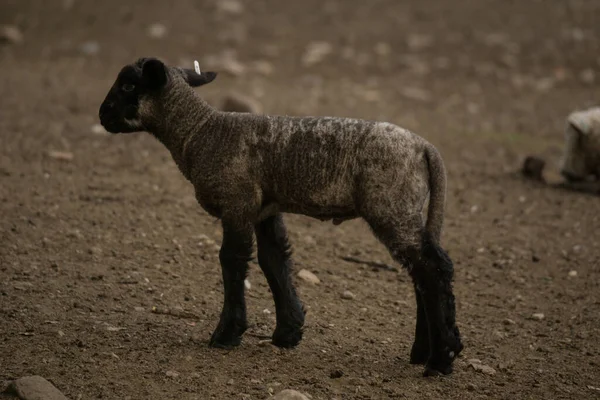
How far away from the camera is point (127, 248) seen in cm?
880

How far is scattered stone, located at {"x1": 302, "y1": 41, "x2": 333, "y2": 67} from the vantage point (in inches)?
715

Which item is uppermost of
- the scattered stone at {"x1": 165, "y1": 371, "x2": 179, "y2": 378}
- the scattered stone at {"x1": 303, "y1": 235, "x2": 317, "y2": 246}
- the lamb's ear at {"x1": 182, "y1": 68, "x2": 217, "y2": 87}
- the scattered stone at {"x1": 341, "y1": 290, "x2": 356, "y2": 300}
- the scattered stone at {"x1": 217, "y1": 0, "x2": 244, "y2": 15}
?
the scattered stone at {"x1": 217, "y1": 0, "x2": 244, "y2": 15}

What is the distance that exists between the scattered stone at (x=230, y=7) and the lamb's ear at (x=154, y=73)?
544 inches

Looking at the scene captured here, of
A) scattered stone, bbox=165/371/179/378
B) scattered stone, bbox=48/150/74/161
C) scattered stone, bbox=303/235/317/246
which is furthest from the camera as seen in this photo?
scattered stone, bbox=48/150/74/161

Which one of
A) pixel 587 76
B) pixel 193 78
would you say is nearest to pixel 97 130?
pixel 193 78

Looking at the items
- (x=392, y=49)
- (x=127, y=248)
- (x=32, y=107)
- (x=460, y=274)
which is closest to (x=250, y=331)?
(x=127, y=248)

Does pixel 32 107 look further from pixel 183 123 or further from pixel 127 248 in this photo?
pixel 183 123

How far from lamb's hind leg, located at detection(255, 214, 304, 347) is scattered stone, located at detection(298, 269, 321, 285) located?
1.52 meters

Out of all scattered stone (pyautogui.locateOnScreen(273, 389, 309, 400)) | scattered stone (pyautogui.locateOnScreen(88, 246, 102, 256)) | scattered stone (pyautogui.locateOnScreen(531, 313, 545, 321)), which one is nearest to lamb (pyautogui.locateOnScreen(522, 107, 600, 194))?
scattered stone (pyautogui.locateOnScreen(531, 313, 545, 321))

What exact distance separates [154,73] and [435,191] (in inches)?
82.2

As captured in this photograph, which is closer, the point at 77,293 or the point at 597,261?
the point at 77,293

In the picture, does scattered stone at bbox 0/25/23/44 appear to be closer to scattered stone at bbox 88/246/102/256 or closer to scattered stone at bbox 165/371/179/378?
scattered stone at bbox 88/246/102/256

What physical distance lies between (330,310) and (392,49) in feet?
37.9

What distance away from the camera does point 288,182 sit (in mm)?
6578
